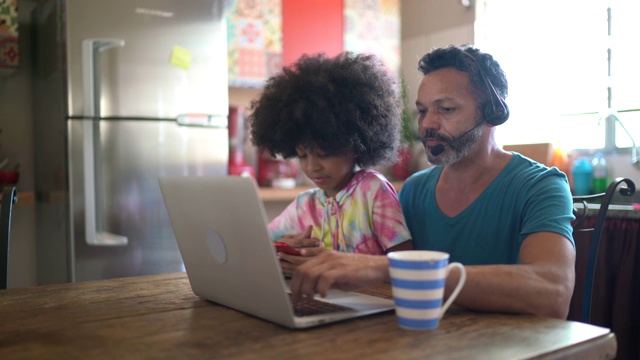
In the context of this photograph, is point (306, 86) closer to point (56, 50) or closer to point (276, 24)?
point (56, 50)

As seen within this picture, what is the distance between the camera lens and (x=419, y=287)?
79cm

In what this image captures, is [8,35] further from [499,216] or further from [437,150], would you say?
[499,216]

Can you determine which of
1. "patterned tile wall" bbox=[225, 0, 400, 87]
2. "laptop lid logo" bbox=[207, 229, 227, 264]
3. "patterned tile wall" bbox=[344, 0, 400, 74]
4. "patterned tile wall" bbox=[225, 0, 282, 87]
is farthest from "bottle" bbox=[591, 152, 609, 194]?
"laptop lid logo" bbox=[207, 229, 227, 264]

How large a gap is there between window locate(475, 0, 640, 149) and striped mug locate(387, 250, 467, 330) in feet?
7.93

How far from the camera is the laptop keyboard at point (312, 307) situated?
90 cm

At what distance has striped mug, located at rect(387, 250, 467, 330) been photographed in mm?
785

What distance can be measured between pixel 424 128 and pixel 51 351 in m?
0.93

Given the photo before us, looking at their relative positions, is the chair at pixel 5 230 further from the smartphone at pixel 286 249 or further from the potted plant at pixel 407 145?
the potted plant at pixel 407 145

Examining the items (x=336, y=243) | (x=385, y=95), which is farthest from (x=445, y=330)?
(x=385, y=95)

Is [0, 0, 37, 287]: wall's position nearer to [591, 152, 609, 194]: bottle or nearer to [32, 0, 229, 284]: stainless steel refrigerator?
[32, 0, 229, 284]: stainless steel refrigerator

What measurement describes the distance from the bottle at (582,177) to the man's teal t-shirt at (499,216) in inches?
66.5

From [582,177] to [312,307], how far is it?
7.78 ft

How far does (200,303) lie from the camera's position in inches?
40.9

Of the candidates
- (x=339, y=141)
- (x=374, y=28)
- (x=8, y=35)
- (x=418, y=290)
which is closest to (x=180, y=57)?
(x=8, y=35)
